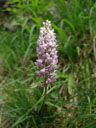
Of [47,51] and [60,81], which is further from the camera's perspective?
[60,81]

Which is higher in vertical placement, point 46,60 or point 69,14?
point 69,14

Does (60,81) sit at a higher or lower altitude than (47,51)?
lower

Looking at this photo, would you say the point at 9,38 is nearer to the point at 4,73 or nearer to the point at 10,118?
the point at 4,73

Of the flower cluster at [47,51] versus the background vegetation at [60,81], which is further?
the background vegetation at [60,81]

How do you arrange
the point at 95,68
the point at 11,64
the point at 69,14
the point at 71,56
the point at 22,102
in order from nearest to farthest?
1. the point at 22,102
2. the point at 95,68
3. the point at 71,56
4. the point at 69,14
5. the point at 11,64

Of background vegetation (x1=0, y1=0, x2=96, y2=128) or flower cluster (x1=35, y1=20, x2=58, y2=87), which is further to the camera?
background vegetation (x1=0, y1=0, x2=96, y2=128)

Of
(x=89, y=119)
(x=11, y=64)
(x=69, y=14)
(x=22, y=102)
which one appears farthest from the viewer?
(x=11, y=64)

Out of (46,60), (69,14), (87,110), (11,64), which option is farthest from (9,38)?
(87,110)

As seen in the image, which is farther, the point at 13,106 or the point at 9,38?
the point at 9,38
